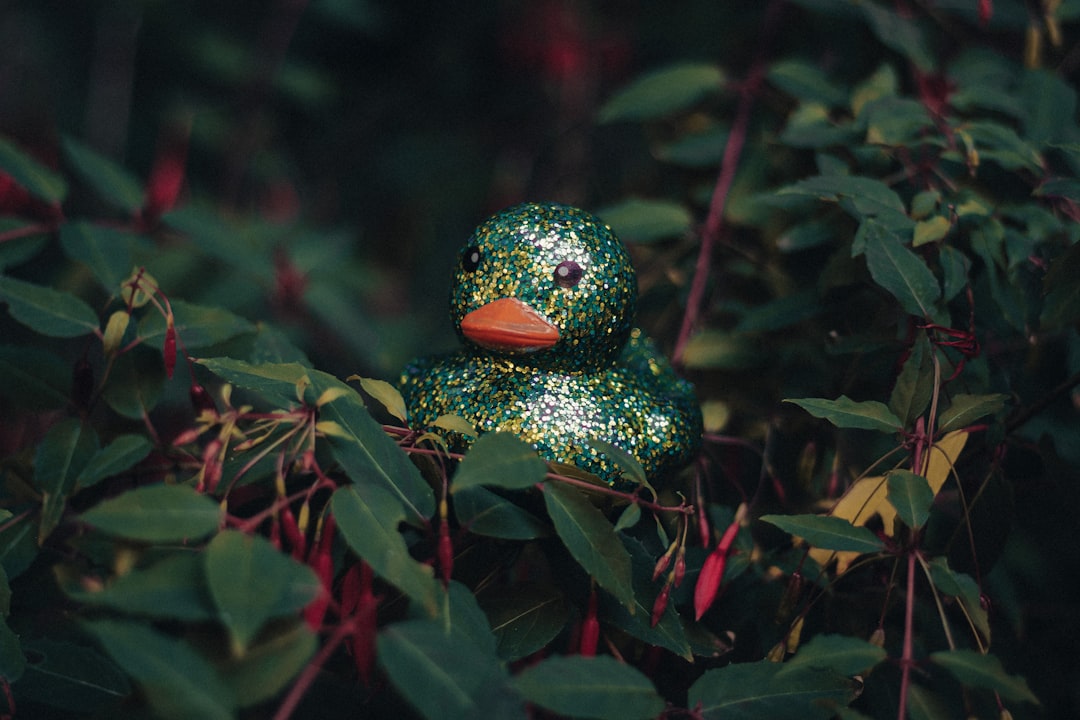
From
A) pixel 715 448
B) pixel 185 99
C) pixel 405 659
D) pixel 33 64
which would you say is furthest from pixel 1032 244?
pixel 33 64

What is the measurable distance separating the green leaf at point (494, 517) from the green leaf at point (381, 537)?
0.06m

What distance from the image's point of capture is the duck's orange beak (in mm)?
601

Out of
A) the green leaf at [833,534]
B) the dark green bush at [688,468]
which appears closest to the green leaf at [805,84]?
the dark green bush at [688,468]

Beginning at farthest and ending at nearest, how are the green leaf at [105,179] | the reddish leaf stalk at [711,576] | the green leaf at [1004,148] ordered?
the green leaf at [105,179] < the green leaf at [1004,148] < the reddish leaf stalk at [711,576]

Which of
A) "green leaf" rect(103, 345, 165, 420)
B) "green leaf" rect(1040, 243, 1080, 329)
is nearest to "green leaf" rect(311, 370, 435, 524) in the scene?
"green leaf" rect(103, 345, 165, 420)

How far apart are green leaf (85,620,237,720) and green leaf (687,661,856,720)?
0.85 feet

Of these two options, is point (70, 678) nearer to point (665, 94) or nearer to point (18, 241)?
point (18, 241)

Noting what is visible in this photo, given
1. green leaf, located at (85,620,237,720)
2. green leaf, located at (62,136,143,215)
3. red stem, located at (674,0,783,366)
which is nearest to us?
green leaf, located at (85,620,237,720)

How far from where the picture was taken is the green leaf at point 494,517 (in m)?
0.52

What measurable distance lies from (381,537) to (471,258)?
0.27 m

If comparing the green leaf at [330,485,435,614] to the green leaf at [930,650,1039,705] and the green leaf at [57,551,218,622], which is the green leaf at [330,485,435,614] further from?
the green leaf at [930,650,1039,705]

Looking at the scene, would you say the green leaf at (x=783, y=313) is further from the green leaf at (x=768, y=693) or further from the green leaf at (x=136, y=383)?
the green leaf at (x=136, y=383)

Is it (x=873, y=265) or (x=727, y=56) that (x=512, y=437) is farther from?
(x=727, y=56)

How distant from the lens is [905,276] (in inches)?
23.6
